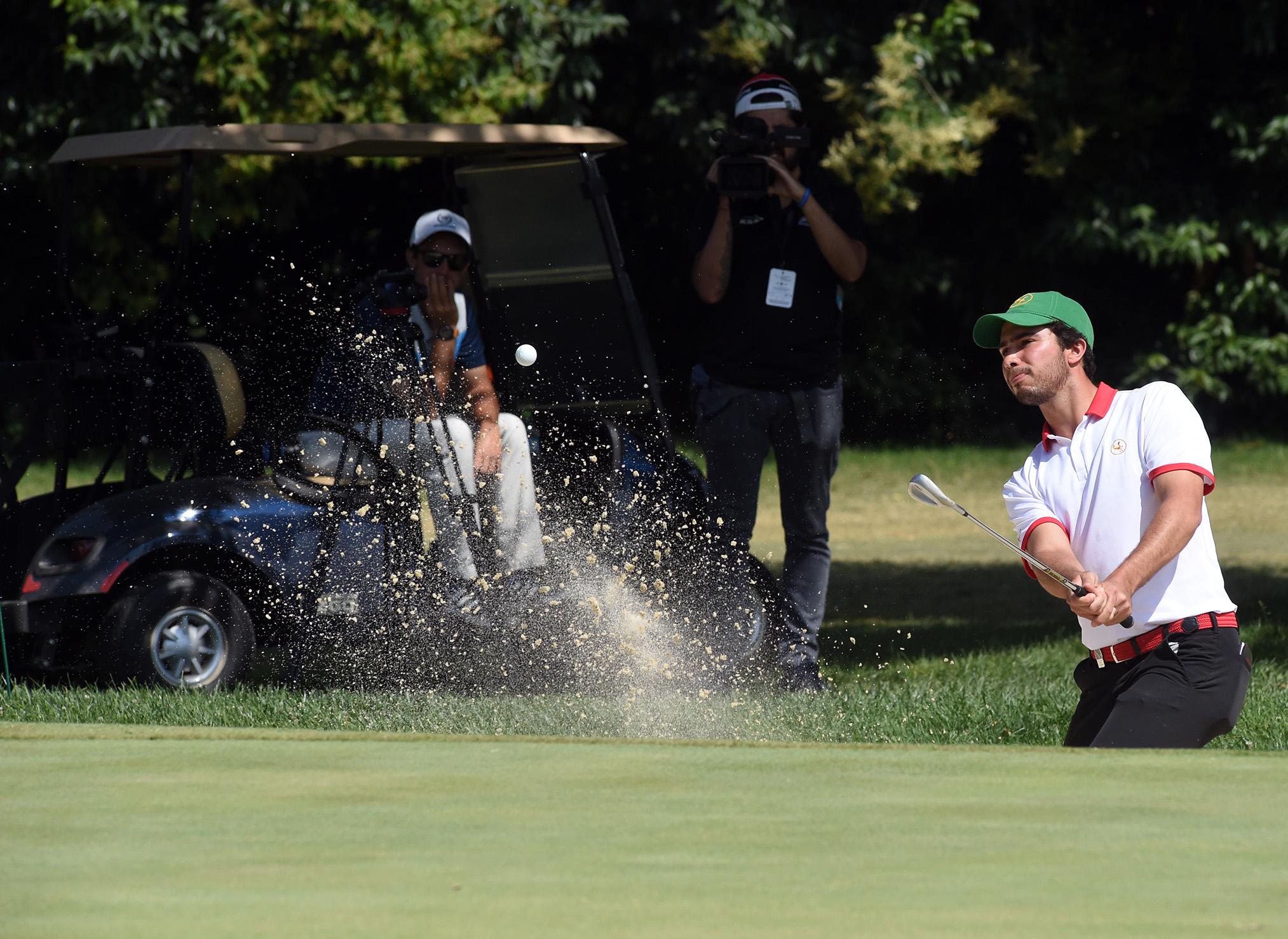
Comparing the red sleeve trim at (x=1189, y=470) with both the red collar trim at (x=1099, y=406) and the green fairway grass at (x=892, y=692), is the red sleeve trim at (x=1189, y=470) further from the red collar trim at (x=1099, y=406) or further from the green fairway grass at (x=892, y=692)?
the green fairway grass at (x=892, y=692)

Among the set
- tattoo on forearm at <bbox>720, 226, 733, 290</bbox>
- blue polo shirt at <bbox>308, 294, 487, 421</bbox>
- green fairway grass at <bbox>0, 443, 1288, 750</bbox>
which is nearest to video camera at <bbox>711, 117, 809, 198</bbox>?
tattoo on forearm at <bbox>720, 226, 733, 290</bbox>

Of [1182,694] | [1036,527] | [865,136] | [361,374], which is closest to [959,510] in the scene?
[1036,527]

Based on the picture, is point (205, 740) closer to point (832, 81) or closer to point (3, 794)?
point (3, 794)

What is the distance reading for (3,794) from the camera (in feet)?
9.82

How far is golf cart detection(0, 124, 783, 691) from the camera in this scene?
227 inches

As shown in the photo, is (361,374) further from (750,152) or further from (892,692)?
(892,692)

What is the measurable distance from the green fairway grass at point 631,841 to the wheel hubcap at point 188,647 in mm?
2375

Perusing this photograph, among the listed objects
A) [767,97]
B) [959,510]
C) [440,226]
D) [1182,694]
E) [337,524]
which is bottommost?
[337,524]

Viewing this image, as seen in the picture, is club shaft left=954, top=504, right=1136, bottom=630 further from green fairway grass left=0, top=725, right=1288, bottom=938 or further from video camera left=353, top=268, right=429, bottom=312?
video camera left=353, top=268, right=429, bottom=312

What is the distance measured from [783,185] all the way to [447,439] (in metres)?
1.44

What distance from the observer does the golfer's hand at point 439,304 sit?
6.23 meters

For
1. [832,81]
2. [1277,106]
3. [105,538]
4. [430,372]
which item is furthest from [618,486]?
[1277,106]

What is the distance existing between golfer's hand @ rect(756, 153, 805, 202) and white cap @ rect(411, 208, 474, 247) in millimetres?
1096

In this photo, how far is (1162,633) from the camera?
13.5 ft
